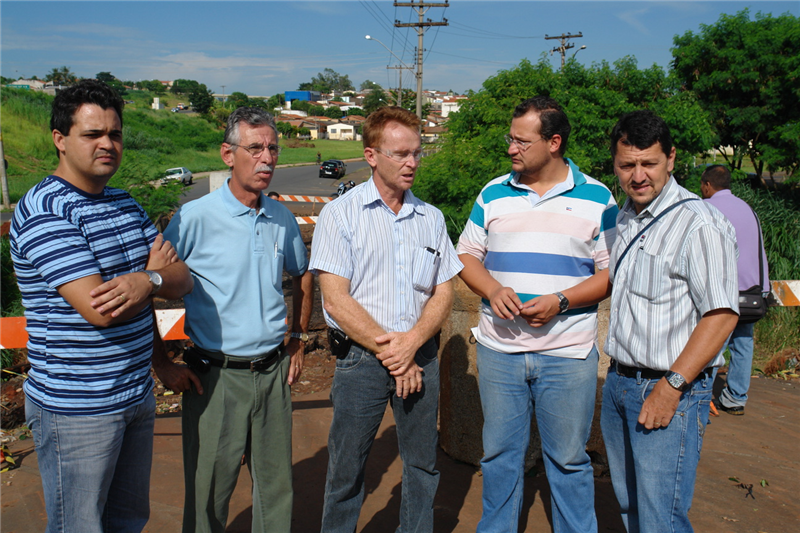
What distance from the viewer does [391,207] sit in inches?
113

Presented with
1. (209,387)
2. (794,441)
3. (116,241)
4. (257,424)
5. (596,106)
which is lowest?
(794,441)

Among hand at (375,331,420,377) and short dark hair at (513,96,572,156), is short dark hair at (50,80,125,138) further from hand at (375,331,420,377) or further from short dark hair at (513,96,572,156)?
short dark hair at (513,96,572,156)

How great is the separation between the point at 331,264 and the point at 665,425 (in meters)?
1.60

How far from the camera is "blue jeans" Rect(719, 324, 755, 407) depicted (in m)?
4.97

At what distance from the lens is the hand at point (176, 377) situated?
2672mm

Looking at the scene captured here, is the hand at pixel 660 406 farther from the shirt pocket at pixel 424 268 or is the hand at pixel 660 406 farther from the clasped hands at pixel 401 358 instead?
the shirt pocket at pixel 424 268

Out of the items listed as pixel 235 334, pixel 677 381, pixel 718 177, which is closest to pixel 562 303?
pixel 677 381

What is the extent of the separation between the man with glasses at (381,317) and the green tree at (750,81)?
497 inches

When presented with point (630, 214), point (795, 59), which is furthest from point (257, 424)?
point (795, 59)

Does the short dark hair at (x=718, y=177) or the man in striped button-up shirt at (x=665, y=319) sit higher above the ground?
the short dark hair at (x=718, y=177)

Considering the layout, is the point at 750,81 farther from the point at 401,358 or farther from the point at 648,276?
the point at 401,358

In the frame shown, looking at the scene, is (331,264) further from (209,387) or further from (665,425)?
(665,425)

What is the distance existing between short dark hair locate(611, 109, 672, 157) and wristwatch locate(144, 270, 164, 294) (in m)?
2.04

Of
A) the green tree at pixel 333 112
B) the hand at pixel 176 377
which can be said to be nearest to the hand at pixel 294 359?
the hand at pixel 176 377
